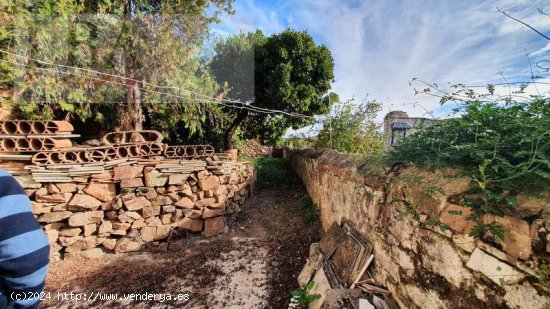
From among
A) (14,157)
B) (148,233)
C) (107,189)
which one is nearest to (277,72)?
(107,189)

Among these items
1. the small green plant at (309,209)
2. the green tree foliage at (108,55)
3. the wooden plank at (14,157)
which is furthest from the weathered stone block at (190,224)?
the green tree foliage at (108,55)

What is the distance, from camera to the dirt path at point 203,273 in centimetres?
338

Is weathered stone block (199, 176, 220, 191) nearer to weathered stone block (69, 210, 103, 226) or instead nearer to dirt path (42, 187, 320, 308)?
dirt path (42, 187, 320, 308)

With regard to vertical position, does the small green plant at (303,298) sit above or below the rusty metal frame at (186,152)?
below

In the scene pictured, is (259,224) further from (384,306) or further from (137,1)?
(137,1)

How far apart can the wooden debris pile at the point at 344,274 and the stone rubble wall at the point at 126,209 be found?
3.22 metres

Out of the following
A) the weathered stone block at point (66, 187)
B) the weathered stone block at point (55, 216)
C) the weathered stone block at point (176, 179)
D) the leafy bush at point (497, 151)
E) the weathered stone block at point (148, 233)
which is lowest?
the weathered stone block at point (148, 233)

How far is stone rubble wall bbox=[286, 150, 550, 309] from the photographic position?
1.03 meters

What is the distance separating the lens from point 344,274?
2494 mm

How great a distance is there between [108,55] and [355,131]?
7.75 m

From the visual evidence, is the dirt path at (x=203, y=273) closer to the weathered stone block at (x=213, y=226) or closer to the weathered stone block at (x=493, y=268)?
the weathered stone block at (x=213, y=226)

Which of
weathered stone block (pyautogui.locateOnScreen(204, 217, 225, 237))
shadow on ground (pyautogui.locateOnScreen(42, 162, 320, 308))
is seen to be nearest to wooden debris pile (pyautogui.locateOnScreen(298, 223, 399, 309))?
shadow on ground (pyautogui.locateOnScreen(42, 162, 320, 308))

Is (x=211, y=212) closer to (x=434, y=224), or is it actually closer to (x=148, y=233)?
(x=148, y=233)

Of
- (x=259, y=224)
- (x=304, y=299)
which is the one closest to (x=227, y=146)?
(x=259, y=224)
